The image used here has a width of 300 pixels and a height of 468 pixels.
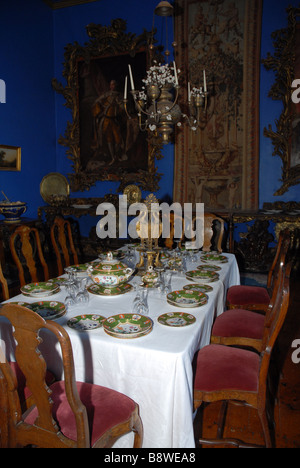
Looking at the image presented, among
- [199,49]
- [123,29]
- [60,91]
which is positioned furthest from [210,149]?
[60,91]

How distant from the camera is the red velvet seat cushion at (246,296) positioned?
284 cm

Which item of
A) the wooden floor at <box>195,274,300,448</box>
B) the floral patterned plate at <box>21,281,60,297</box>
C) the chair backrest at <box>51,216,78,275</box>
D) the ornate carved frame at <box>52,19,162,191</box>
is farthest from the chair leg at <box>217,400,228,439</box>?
the ornate carved frame at <box>52,19,162,191</box>

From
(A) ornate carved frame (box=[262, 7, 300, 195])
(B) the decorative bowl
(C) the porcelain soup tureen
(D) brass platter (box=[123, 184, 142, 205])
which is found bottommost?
(C) the porcelain soup tureen

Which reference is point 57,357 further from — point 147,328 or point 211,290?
point 211,290

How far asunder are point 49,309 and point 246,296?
173 cm

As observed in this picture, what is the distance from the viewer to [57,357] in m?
1.64

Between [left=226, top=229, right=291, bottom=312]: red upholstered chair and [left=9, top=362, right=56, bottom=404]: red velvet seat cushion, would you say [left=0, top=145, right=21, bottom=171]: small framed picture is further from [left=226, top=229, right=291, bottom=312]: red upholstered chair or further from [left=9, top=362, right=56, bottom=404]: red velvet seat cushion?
[left=9, top=362, right=56, bottom=404]: red velvet seat cushion

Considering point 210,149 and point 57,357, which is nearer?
point 57,357

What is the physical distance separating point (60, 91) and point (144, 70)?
1.52 meters

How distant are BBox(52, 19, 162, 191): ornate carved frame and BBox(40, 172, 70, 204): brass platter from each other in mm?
138

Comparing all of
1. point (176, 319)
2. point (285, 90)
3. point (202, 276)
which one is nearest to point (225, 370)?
point (176, 319)

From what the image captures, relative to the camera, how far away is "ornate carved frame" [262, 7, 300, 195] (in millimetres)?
4531
